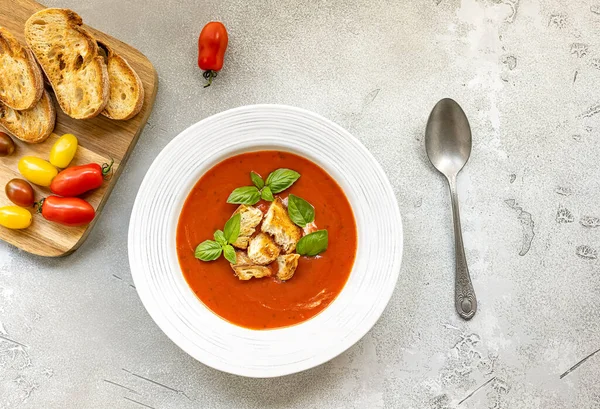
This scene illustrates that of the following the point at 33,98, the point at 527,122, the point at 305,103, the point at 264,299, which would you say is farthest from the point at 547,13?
the point at 33,98

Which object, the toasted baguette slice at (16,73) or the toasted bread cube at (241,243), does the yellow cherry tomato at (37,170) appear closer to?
the toasted baguette slice at (16,73)

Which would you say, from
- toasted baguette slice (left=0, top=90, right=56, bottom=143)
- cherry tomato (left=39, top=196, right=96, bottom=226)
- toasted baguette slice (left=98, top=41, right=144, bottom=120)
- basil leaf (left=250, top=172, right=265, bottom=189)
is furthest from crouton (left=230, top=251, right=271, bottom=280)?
toasted baguette slice (left=0, top=90, right=56, bottom=143)

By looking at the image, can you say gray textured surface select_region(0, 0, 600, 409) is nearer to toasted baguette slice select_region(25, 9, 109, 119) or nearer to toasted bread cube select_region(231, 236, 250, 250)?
toasted baguette slice select_region(25, 9, 109, 119)

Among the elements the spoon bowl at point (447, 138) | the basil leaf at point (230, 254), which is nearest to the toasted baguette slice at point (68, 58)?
the basil leaf at point (230, 254)

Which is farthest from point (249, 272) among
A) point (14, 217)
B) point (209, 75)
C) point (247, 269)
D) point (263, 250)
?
point (14, 217)

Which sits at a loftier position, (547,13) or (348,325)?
(547,13)

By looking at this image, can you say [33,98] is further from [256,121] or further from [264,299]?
[264,299]

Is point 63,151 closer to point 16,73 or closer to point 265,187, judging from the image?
point 16,73
